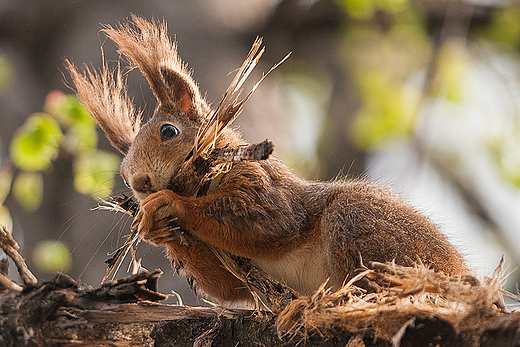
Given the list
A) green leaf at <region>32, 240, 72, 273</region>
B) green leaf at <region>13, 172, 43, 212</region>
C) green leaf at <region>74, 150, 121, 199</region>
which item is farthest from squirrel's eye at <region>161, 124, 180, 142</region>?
green leaf at <region>13, 172, 43, 212</region>

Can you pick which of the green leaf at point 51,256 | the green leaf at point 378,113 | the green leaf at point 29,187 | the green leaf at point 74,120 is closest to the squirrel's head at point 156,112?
the green leaf at point 74,120

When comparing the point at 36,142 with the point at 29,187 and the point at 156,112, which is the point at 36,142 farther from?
the point at 156,112

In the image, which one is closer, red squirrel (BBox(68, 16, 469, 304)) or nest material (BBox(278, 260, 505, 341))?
nest material (BBox(278, 260, 505, 341))

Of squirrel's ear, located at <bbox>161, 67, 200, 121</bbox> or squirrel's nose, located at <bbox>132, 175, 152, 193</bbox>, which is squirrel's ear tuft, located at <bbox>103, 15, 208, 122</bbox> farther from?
squirrel's nose, located at <bbox>132, 175, 152, 193</bbox>

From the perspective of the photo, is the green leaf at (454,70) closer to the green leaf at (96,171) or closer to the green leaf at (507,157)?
the green leaf at (507,157)

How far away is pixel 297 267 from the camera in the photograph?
1.69 m

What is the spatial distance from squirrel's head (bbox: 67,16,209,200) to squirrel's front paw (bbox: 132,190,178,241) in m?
0.16

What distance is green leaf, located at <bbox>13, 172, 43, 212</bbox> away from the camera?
271 centimetres

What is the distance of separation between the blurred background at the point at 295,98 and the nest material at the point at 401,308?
90 cm

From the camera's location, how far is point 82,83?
1.89m

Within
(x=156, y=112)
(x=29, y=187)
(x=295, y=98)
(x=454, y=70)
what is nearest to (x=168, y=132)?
(x=156, y=112)

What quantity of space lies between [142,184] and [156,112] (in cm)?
44

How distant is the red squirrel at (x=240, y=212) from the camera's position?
1.51 metres

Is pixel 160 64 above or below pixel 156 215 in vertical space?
above
